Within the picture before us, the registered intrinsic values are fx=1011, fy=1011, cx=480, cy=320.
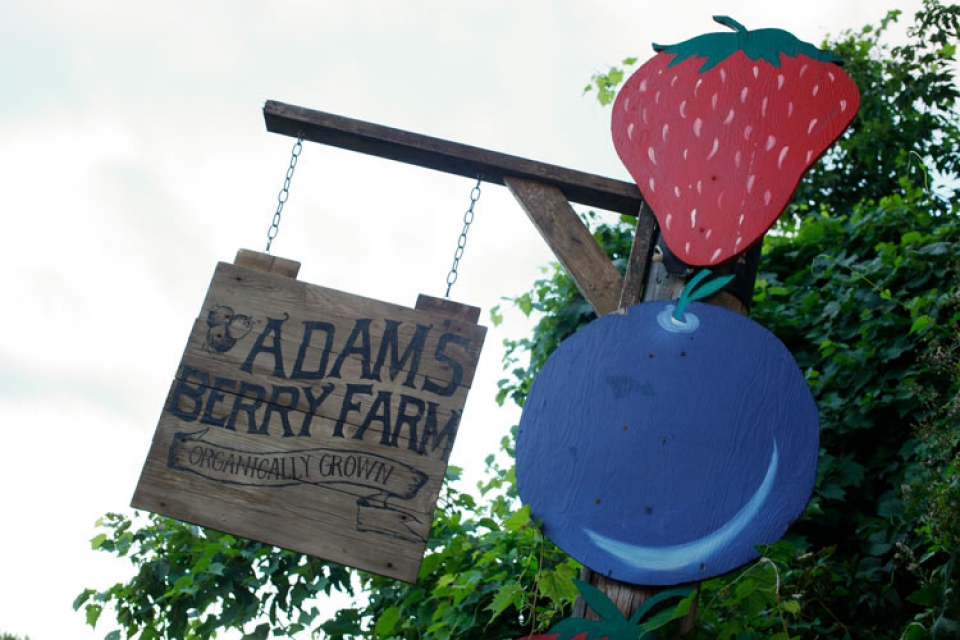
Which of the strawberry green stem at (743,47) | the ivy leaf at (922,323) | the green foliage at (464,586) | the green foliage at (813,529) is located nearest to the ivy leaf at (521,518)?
the green foliage at (813,529)

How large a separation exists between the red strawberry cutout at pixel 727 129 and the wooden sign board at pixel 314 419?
621mm

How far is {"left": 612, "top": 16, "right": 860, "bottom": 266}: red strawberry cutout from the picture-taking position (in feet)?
8.44

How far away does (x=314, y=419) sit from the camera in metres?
2.48

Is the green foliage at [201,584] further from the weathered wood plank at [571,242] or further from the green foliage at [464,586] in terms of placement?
the weathered wood plank at [571,242]

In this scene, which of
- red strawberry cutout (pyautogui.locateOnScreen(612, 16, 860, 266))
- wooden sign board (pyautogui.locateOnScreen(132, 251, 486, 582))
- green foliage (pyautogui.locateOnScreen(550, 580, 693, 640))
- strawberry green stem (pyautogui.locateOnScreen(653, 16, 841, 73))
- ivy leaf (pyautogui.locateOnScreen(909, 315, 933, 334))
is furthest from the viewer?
ivy leaf (pyautogui.locateOnScreen(909, 315, 933, 334))

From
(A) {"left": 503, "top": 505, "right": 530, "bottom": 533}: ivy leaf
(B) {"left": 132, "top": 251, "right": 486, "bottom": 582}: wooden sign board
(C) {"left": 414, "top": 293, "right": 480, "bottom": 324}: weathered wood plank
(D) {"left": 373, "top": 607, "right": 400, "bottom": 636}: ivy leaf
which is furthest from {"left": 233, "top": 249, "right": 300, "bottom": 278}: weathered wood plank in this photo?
(D) {"left": 373, "top": 607, "right": 400, "bottom": 636}: ivy leaf

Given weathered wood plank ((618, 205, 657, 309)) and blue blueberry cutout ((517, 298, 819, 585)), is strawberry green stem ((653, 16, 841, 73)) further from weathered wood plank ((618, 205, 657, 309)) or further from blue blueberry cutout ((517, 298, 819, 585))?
blue blueberry cutout ((517, 298, 819, 585))

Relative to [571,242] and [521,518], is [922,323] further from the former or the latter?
[521,518]

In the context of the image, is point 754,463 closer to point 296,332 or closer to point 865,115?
point 296,332

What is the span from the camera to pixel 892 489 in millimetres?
3648

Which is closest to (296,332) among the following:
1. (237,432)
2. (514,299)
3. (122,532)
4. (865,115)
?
(237,432)

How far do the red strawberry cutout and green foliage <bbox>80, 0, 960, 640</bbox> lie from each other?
31.1 inches

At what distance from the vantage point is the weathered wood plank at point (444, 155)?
9.12 ft

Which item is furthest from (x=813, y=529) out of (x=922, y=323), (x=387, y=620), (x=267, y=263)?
(x=267, y=263)
